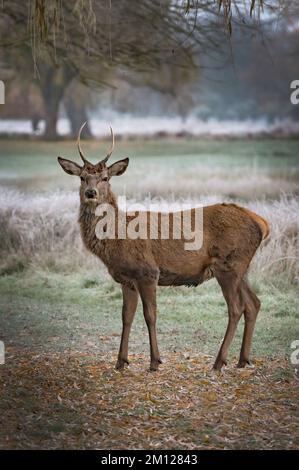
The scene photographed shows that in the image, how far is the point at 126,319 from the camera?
727cm

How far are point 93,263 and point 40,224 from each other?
113 centimetres

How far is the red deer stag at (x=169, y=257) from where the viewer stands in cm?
713

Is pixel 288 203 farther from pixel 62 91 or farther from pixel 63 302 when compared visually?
pixel 62 91

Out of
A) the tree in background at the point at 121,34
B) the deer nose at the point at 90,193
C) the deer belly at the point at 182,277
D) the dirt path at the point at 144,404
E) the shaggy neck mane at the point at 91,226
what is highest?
the tree in background at the point at 121,34

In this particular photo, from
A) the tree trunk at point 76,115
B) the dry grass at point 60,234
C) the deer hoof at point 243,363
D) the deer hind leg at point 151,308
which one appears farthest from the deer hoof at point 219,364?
the tree trunk at point 76,115

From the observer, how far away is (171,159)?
14.2m

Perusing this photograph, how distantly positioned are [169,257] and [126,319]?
0.63m

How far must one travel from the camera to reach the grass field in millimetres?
5984

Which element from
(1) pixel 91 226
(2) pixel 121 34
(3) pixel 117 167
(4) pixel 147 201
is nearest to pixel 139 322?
(1) pixel 91 226

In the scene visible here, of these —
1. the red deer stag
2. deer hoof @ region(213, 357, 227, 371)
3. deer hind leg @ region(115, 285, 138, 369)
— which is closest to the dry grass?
the red deer stag

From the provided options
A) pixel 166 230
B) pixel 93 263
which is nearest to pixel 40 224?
pixel 93 263

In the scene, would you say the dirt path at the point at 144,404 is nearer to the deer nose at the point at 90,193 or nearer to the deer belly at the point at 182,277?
the deer belly at the point at 182,277

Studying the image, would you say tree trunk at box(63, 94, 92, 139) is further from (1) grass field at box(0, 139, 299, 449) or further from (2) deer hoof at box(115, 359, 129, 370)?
(2) deer hoof at box(115, 359, 129, 370)

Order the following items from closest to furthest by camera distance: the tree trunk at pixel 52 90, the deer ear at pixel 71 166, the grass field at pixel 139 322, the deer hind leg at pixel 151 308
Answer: the grass field at pixel 139 322, the deer hind leg at pixel 151 308, the deer ear at pixel 71 166, the tree trunk at pixel 52 90
